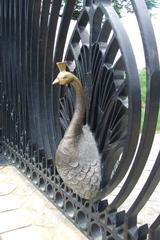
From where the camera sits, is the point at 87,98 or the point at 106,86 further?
the point at 87,98

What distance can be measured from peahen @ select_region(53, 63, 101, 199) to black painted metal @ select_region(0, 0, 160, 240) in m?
0.04

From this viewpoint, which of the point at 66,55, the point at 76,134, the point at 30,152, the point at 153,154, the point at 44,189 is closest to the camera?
the point at 76,134

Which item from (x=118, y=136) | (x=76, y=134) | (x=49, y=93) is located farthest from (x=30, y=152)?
(x=118, y=136)

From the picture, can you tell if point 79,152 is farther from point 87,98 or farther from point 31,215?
point 31,215

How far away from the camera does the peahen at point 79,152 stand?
1765mm

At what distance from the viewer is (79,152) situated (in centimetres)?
181

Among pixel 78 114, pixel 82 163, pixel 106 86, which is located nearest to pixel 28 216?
pixel 82 163

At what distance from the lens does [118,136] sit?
1632 millimetres

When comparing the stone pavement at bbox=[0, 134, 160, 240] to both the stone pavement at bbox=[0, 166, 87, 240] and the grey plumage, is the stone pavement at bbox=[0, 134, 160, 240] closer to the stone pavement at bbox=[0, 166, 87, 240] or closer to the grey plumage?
the stone pavement at bbox=[0, 166, 87, 240]

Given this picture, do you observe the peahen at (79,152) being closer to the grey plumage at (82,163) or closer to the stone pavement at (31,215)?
the grey plumage at (82,163)

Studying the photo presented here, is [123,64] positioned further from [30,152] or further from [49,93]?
[30,152]

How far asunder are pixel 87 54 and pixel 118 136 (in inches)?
15.6

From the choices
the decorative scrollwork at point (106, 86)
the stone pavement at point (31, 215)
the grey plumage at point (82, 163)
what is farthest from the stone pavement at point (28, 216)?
the decorative scrollwork at point (106, 86)

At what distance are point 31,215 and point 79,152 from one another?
0.63 m
